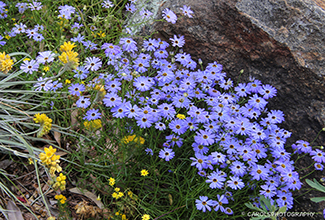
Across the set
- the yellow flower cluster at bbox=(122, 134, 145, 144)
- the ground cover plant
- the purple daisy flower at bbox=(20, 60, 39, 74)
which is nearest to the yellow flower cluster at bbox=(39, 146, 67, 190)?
the ground cover plant

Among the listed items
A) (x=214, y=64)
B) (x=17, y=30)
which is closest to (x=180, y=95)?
(x=214, y=64)

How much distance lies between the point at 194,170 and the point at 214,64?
46.4 inches

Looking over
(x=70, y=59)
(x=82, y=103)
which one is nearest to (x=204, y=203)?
(x=82, y=103)

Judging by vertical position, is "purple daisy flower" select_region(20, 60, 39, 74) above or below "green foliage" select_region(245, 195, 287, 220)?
above

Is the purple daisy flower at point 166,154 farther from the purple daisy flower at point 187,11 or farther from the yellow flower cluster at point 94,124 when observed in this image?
the purple daisy flower at point 187,11

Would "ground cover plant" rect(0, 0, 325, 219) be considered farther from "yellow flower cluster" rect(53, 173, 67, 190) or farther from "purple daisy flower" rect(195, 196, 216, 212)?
"yellow flower cluster" rect(53, 173, 67, 190)

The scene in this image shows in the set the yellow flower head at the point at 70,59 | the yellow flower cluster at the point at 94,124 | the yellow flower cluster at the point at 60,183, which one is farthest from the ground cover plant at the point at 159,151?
the yellow flower cluster at the point at 60,183

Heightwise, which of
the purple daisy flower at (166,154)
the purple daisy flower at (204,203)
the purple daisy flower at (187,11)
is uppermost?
the purple daisy flower at (187,11)

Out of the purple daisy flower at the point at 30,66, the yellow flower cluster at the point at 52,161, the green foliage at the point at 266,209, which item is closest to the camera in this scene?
the yellow flower cluster at the point at 52,161

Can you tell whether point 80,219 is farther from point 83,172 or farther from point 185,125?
point 185,125

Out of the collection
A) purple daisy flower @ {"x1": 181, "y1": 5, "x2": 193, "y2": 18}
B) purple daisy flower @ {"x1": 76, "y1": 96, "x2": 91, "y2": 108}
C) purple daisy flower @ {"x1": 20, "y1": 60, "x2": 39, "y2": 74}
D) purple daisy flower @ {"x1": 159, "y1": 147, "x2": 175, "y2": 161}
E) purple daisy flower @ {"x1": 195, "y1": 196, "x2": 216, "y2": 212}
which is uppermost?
purple daisy flower @ {"x1": 181, "y1": 5, "x2": 193, "y2": 18}

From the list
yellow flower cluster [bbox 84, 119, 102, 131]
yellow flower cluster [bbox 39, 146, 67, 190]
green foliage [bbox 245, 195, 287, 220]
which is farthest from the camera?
yellow flower cluster [bbox 84, 119, 102, 131]

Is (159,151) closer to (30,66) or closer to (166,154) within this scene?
(166,154)

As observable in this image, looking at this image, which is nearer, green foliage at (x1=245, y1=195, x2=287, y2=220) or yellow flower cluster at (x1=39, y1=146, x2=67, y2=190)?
yellow flower cluster at (x1=39, y1=146, x2=67, y2=190)
